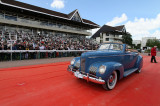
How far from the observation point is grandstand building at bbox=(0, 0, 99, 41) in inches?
584

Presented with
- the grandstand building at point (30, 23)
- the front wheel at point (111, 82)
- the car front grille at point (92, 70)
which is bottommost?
the front wheel at point (111, 82)

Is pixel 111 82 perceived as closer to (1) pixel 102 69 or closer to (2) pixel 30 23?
(1) pixel 102 69

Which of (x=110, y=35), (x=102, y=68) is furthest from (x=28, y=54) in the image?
(x=110, y=35)

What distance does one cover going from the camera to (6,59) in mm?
8602

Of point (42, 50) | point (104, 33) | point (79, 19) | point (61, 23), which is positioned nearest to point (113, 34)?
point (104, 33)

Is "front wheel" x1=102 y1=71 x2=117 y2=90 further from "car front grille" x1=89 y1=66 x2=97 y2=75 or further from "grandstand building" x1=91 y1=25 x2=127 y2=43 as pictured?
"grandstand building" x1=91 y1=25 x2=127 y2=43

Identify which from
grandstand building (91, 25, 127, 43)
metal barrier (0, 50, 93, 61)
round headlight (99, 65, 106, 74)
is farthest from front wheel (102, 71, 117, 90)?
Answer: grandstand building (91, 25, 127, 43)

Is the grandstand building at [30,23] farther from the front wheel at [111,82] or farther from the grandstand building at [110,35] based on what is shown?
the grandstand building at [110,35]

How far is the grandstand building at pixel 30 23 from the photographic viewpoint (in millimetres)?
14825

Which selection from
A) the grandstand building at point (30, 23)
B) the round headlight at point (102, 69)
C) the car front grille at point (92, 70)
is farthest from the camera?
the grandstand building at point (30, 23)

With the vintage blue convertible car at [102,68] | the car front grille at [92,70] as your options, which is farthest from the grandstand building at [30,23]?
the car front grille at [92,70]

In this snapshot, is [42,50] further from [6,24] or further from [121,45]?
[6,24]

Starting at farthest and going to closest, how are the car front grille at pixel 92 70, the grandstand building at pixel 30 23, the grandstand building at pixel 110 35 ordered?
the grandstand building at pixel 110 35 → the grandstand building at pixel 30 23 → the car front grille at pixel 92 70

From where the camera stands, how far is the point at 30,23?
58.3ft
